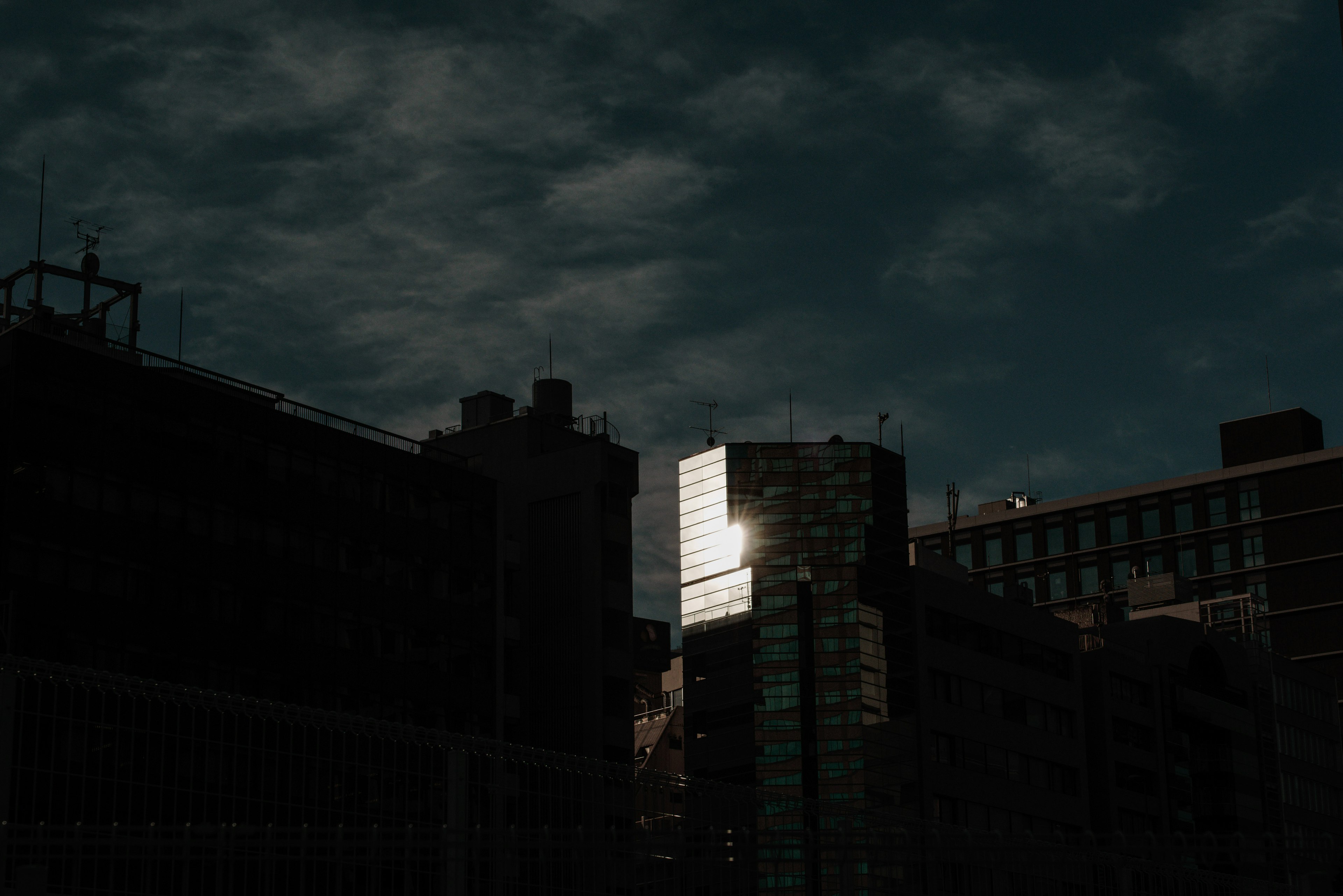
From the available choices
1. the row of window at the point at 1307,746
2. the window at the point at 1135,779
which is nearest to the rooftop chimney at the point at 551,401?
the window at the point at 1135,779

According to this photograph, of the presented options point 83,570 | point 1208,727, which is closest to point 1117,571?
point 1208,727

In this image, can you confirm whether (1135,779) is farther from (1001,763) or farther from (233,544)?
(233,544)

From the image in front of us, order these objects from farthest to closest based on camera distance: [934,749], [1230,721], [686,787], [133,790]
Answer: [1230,721]
[934,749]
[686,787]
[133,790]

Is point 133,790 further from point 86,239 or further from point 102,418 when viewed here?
point 86,239

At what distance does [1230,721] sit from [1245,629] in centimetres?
1340

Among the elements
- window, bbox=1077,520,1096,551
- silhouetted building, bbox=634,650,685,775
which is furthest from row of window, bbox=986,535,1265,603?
silhouetted building, bbox=634,650,685,775

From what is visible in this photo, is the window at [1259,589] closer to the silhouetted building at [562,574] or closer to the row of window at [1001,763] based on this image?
the row of window at [1001,763]

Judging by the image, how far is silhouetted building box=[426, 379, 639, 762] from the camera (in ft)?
290

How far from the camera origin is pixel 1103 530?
150625mm

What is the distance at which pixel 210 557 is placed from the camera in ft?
232

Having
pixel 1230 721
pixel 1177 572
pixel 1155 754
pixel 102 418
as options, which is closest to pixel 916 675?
pixel 1155 754

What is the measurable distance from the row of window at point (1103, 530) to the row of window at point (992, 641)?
4210 centimetres

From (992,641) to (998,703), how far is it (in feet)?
10.3

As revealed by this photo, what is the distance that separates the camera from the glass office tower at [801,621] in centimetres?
9481
